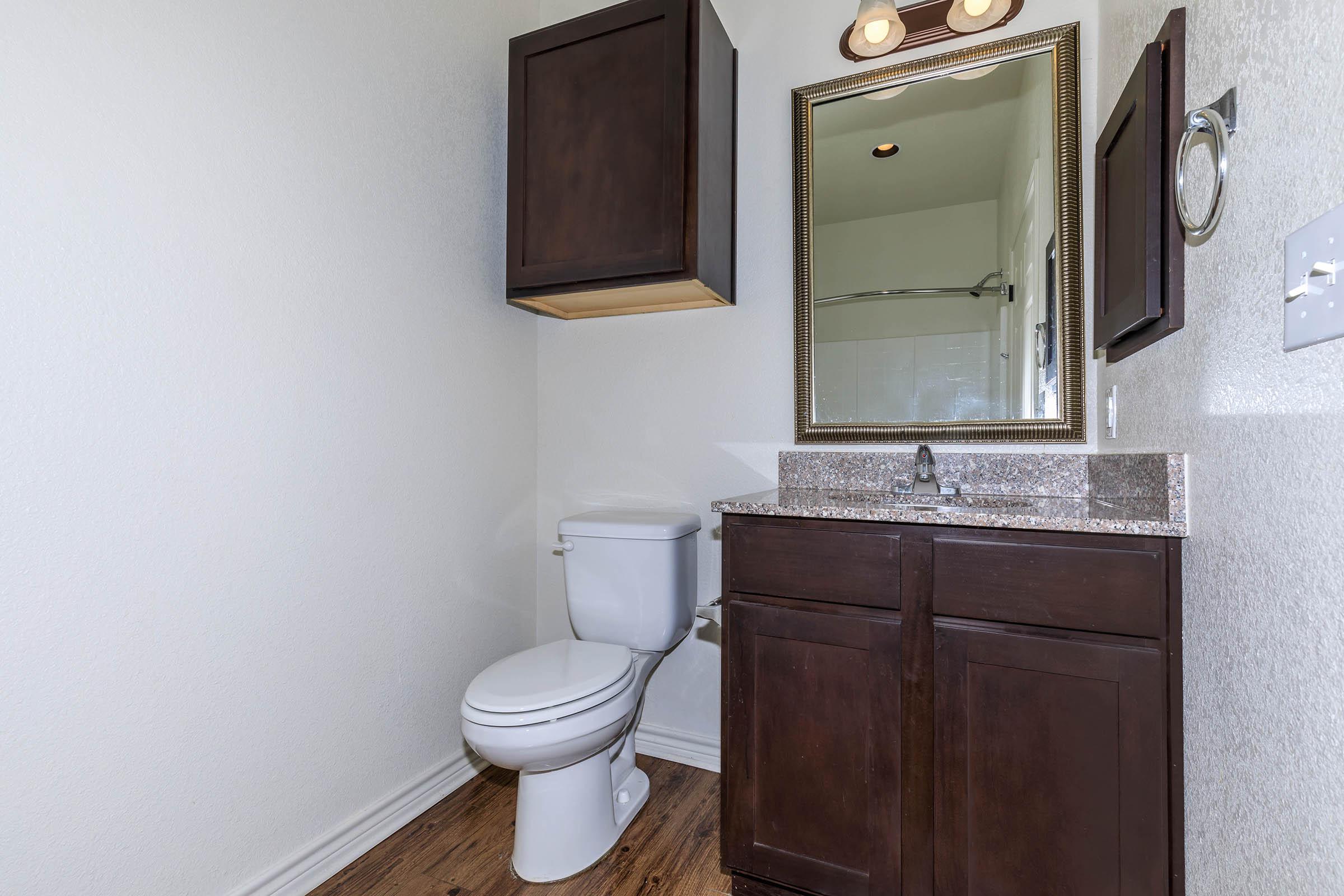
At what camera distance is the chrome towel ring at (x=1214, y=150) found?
84 centimetres

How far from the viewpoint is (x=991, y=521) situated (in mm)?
1239

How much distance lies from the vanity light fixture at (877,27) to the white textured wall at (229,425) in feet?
3.82

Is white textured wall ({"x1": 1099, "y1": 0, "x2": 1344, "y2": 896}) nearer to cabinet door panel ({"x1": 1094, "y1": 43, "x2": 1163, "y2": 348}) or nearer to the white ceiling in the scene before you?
cabinet door panel ({"x1": 1094, "y1": 43, "x2": 1163, "y2": 348})

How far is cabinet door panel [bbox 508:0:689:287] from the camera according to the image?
174cm

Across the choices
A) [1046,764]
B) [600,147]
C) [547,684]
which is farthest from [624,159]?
[1046,764]

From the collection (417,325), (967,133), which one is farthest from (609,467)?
(967,133)

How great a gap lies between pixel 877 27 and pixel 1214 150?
1.01 m

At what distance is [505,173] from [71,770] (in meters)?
1.89

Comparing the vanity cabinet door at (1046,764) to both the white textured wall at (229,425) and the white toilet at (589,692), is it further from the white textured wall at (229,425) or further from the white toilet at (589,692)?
the white textured wall at (229,425)

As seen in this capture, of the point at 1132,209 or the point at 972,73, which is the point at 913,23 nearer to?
the point at 972,73

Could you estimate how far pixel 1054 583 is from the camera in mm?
1192

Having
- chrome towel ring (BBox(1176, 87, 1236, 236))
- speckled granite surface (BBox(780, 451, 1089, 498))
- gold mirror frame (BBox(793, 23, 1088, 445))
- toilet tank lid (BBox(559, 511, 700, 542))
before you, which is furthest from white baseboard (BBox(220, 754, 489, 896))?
chrome towel ring (BBox(1176, 87, 1236, 236))

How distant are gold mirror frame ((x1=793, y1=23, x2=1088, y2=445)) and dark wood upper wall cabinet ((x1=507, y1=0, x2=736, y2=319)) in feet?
0.74

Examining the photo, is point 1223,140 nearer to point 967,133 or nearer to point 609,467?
point 967,133
